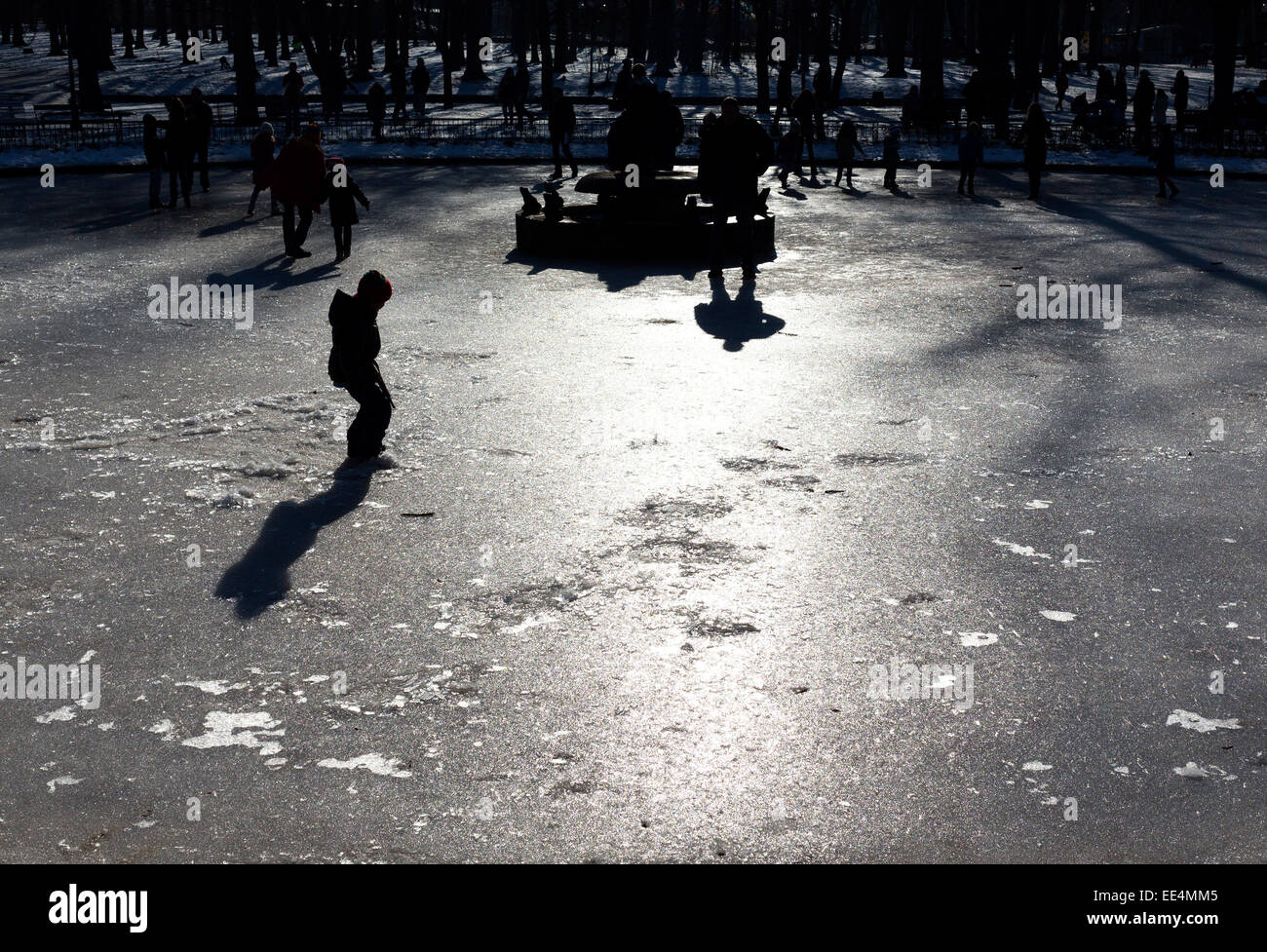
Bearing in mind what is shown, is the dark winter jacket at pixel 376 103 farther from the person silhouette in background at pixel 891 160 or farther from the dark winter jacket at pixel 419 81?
the person silhouette in background at pixel 891 160

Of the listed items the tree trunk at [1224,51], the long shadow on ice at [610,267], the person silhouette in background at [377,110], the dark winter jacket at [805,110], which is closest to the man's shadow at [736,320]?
the long shadow on ice at [610,267]

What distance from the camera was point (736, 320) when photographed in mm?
13883

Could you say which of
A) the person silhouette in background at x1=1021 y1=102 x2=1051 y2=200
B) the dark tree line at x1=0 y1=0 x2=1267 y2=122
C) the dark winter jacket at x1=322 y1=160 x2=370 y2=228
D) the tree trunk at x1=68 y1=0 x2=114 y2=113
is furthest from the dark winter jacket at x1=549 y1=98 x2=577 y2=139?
the tree trunk at x1=68 y1=0 x2=114 y2=113

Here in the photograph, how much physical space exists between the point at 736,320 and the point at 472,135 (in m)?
23.9

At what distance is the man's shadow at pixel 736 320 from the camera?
513 inches

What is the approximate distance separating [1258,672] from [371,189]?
22.4 metres

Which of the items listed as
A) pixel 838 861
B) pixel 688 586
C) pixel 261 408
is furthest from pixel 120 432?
pixel 838 861

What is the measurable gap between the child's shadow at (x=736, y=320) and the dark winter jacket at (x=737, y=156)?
5.69ft

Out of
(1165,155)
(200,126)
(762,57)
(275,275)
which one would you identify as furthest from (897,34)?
(275,275)

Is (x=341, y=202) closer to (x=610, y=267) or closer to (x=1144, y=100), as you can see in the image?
(x=610, y=267)

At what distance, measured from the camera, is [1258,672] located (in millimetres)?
6023

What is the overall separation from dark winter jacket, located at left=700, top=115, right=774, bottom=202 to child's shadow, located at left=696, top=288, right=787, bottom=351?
68.3 inches

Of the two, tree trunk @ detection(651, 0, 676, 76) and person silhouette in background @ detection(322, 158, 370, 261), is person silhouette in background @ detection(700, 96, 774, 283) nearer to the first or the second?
person silhouette in background @ detection(322, 158, 370, 261)

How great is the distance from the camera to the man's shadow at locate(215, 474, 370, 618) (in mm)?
6957
